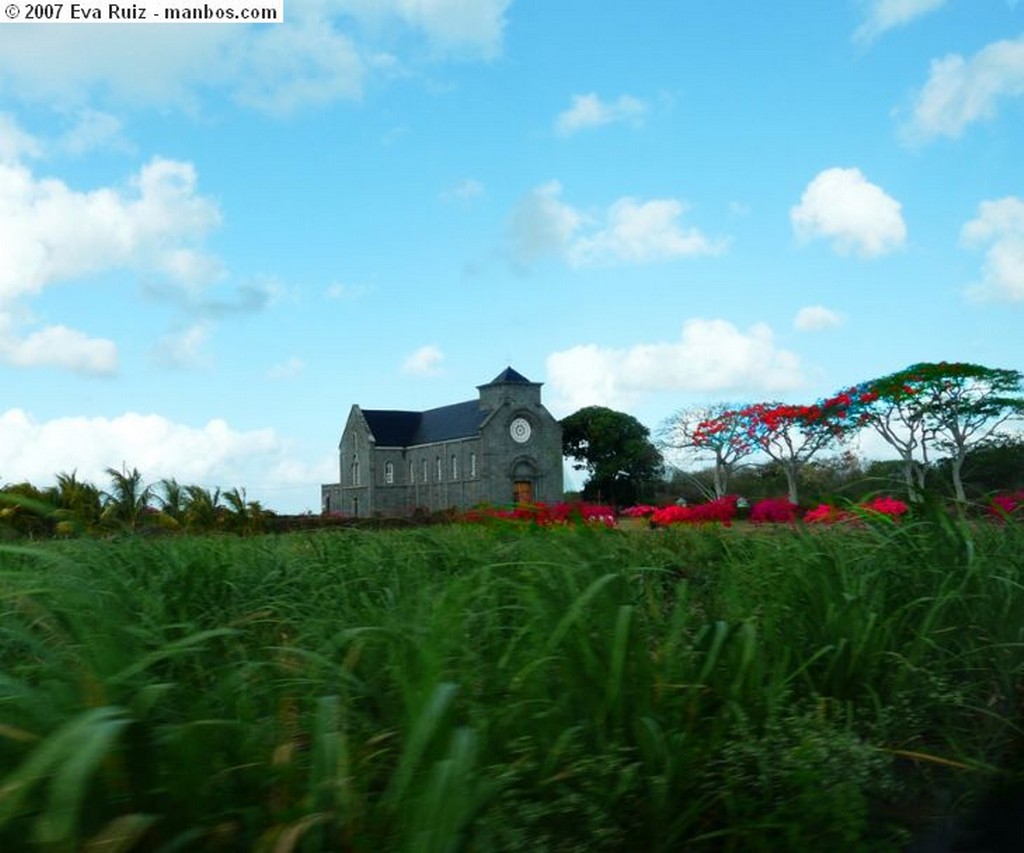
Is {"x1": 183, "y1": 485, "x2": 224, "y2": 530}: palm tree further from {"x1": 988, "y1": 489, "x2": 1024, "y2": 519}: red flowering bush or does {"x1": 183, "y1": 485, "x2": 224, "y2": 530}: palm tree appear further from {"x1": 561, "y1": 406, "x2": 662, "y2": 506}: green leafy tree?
{"x1": 561, "y1": 406, "x2": 662, "y2": 506}: green leafy tree

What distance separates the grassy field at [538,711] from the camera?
163 centimetres

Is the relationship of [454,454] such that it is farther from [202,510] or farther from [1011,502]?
[1011,502]

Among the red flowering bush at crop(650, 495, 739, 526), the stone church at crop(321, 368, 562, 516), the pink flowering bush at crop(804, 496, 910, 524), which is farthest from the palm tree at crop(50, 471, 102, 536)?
the stone church at crop(321, 368, 562, 516)

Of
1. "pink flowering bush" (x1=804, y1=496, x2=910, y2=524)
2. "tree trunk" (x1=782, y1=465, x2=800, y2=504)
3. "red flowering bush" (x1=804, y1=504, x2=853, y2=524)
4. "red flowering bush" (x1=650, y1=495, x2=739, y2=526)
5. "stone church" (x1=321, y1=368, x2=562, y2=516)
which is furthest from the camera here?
"stone church" (x1=321, y1=368, x2=562, y2=516)

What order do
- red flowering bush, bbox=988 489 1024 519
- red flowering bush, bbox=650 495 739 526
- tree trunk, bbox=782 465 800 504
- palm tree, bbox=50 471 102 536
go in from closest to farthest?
red flowering bush, bbox=988 489 1024 519 → red flowering bush, bbox=650 495 739 526 → palm tree, bbox=50 471 102 536 → tree trunk, bbox=782 465 800 504

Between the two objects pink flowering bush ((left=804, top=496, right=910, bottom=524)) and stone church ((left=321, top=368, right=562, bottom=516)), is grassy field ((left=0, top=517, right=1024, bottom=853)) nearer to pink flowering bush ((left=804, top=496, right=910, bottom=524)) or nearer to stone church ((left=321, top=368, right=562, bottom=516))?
pink flowering bush ((left=804, top=496, right=910, bottom=524))

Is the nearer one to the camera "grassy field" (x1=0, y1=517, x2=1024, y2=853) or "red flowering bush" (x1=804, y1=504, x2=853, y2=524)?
"grassy field" (x1=0, y1=517, x2=1024, y2=853)

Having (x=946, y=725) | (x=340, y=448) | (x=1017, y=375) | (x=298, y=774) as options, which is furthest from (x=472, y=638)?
(x=340, y=448)

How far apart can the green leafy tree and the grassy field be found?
49308 mm

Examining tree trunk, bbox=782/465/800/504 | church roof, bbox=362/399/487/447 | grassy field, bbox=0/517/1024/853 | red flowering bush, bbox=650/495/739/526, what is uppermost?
church roof, bbox=362/399/487/447

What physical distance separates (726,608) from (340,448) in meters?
58.4

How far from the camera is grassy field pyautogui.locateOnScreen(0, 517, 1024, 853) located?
64.3 inches

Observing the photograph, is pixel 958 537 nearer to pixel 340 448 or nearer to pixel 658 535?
pixel 658 535

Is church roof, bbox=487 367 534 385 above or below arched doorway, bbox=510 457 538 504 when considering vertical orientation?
above
